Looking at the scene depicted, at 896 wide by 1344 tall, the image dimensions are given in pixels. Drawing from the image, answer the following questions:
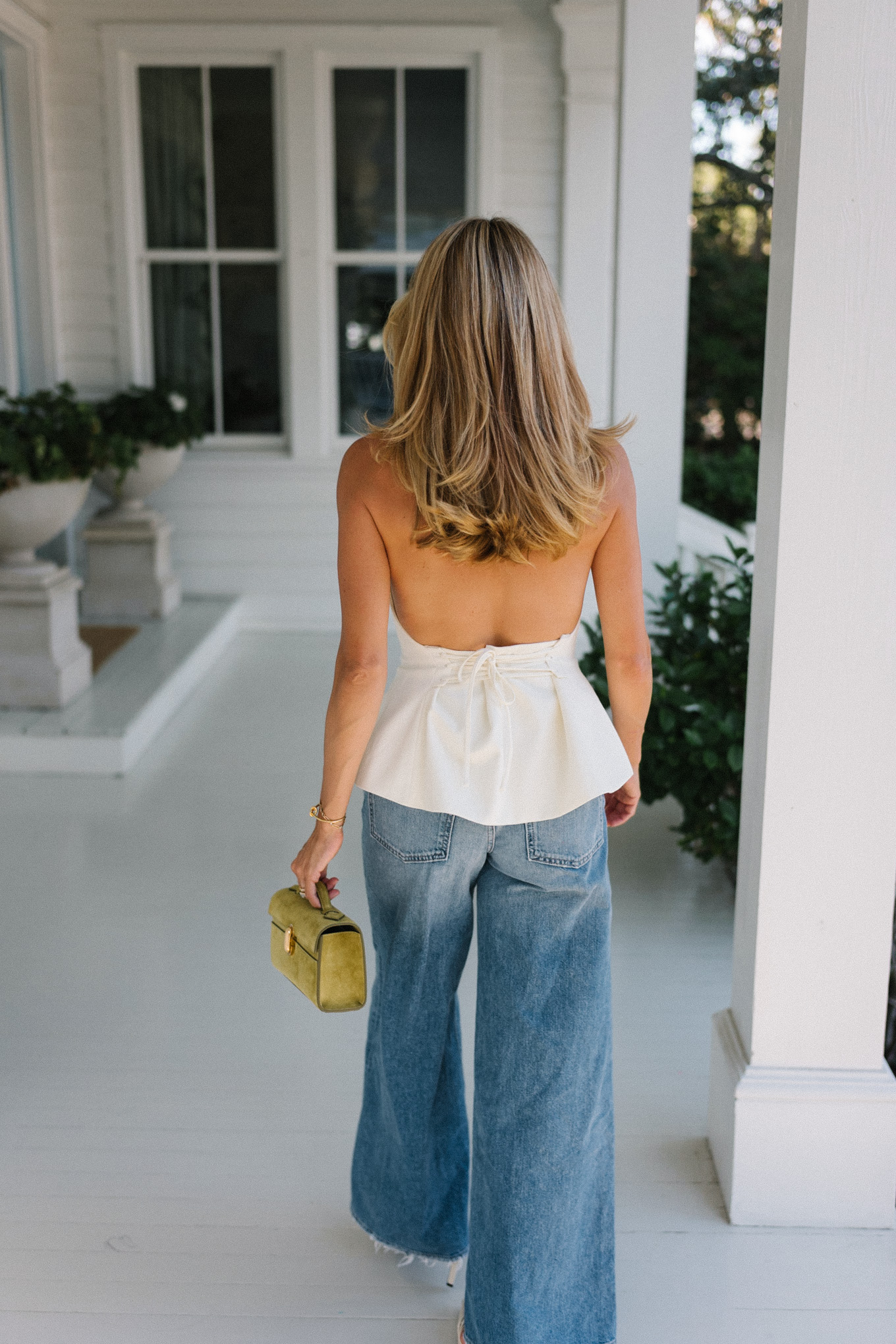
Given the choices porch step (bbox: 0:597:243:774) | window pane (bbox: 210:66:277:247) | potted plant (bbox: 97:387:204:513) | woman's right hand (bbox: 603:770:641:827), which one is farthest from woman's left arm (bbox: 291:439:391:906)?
window pane (bbox: 210:66:277:247)

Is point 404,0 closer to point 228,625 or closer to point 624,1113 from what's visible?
point 228,625

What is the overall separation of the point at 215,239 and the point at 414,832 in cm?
560

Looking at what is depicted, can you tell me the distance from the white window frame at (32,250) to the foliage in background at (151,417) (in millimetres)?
453

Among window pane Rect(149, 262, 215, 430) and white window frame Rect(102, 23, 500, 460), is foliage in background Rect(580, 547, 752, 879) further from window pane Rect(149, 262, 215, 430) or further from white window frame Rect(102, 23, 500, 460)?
window pane Rect(149, 262, 215, 430)

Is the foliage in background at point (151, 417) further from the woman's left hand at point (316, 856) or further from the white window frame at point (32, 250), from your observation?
the woman's left hand at point (316, 856)

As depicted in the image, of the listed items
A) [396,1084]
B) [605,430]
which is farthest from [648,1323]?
[605,430]

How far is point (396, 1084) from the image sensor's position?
5.73 ft

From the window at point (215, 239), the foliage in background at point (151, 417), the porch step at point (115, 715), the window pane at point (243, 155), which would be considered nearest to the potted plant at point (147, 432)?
the foliage in background at point (151, 417)

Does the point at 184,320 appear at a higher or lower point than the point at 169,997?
higher

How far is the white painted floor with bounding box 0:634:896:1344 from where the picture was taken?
183 cm

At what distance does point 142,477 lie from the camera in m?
6.04

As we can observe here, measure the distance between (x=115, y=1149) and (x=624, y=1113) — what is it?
94cm

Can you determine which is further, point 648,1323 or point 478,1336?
point 648,1323

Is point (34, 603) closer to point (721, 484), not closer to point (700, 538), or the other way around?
point (700, 538)
